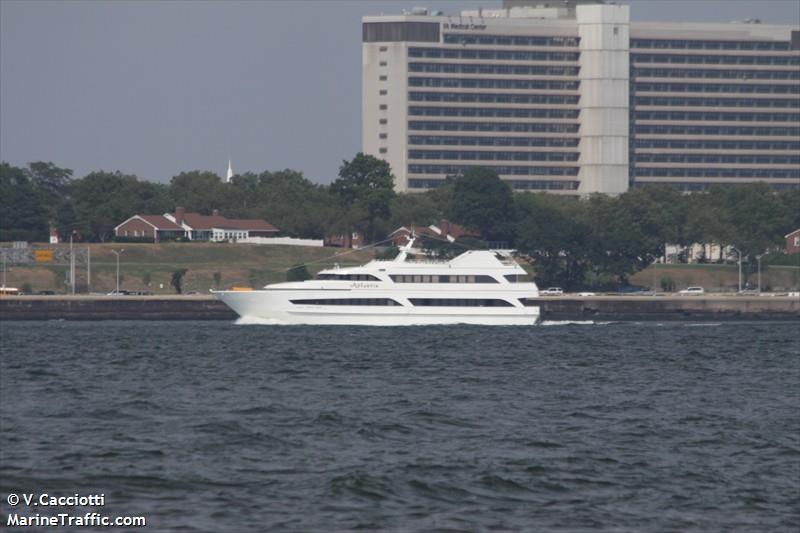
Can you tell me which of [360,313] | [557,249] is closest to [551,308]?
[557,249]

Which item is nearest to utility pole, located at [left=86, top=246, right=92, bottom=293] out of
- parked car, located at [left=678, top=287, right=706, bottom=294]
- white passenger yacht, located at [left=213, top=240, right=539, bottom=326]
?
white passenger yacht, located at [left=213, top=240, right=539, bottom=326]

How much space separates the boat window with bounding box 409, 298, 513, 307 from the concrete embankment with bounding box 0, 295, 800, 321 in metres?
23.5

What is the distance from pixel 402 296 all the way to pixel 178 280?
54588mm

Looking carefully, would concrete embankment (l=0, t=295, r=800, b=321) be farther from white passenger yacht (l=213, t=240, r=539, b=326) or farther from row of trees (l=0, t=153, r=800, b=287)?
row of trees (l=0, t=153, r=800, b=287)

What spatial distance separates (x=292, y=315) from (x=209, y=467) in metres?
67.4

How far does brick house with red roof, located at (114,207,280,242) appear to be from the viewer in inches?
7219

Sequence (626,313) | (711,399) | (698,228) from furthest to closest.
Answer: (698,228)
(626,313)
(711,399)

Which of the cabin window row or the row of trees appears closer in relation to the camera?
the cabin window row

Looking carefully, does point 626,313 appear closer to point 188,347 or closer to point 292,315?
point 292,315

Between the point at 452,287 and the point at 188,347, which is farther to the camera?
the point at 452,287

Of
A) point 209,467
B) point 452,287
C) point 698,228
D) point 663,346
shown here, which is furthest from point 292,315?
point 698,228

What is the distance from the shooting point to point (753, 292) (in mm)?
156875

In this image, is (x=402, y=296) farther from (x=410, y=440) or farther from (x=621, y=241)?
(x=621, y=241)

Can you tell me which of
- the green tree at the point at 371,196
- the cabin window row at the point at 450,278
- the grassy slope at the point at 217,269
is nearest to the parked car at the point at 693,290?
the grassy slope at the point at 217,269
